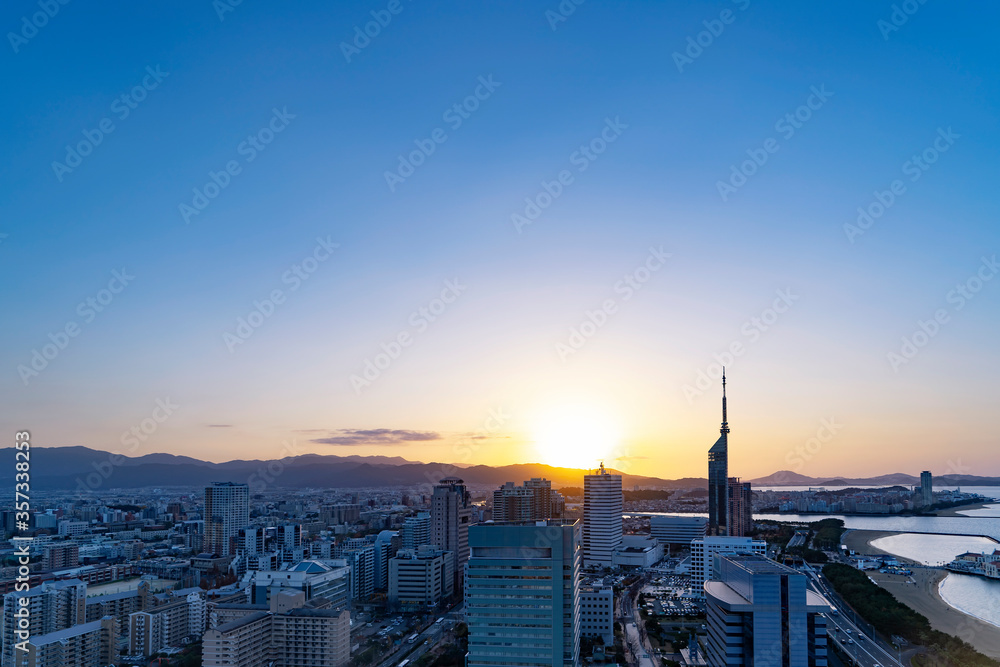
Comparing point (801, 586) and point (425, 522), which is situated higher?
point (801, 586)

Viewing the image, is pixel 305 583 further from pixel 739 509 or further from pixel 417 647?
pixel 739 509

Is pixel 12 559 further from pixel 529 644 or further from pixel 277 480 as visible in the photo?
pixel 277 480

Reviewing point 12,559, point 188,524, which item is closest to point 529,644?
point 12,559

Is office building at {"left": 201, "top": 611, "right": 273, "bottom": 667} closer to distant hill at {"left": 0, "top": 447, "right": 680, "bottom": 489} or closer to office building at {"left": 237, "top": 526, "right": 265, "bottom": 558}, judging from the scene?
office building at {"left": 237, "top": 526, "right": 265, "bottom": 558}

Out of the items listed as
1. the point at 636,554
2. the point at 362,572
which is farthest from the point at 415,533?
the point at 636,554

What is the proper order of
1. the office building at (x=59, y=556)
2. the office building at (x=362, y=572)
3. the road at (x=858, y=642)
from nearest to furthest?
1. the road at (x=858, y=642)
2. the office building at (x=362, y=572)
3. the office building at (x=59, y=556)

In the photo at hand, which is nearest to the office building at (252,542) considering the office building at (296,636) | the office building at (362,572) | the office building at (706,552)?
the office building at (362,572)

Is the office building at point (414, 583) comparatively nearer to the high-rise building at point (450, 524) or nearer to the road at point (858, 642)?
the high-rise building at point (450, 524)
